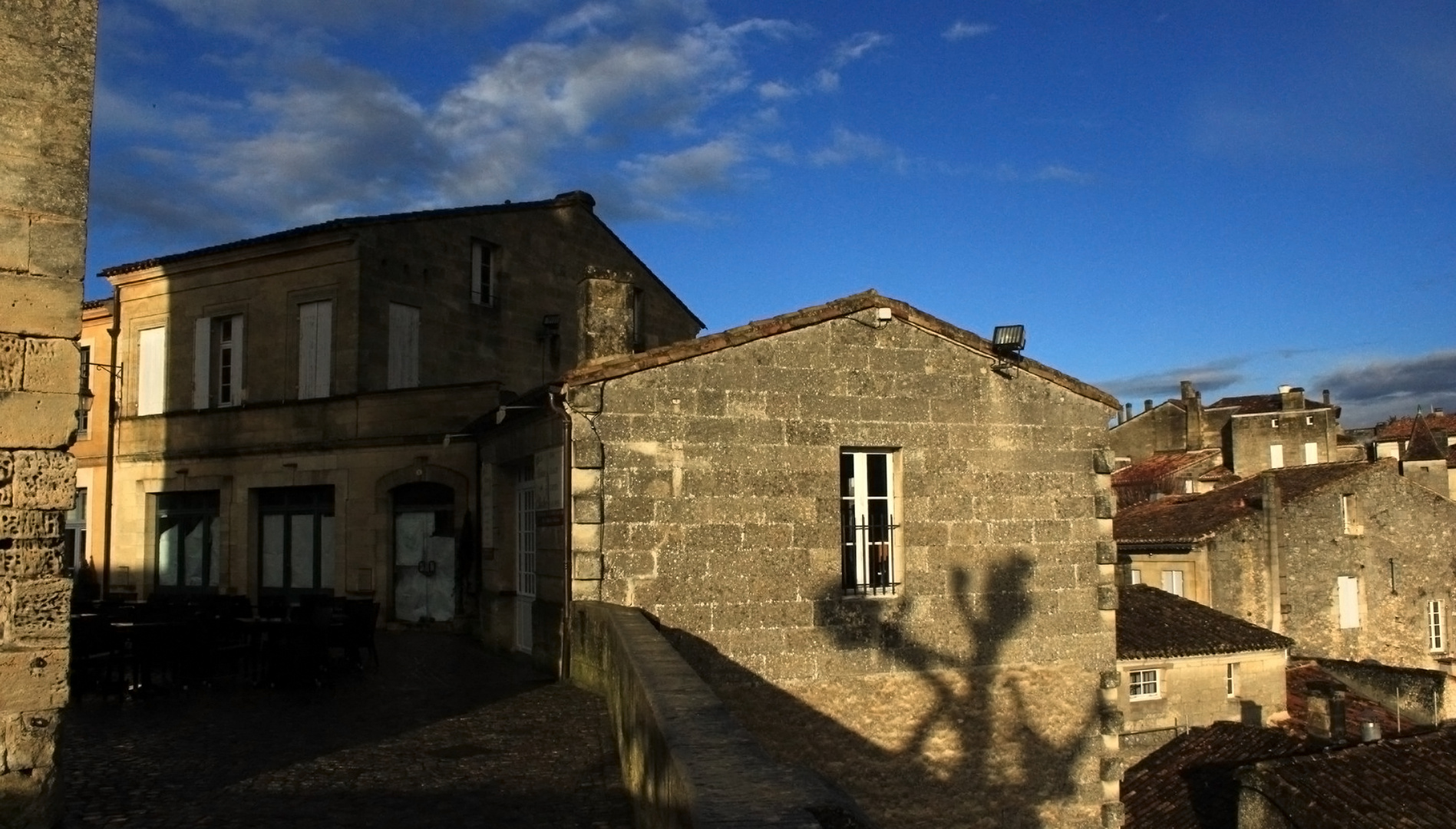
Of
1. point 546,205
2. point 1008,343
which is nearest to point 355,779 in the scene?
point 1008,343

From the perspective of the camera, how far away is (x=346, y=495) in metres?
17.4

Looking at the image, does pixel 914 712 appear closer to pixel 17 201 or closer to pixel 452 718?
pixel 452 718

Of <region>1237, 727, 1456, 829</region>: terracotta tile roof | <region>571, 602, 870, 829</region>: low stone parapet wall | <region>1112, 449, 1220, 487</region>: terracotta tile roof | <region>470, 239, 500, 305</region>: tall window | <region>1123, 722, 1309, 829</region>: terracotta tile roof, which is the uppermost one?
<region>470, 239, 500, 305</region>: tall window

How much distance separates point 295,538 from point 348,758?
12.3 meters

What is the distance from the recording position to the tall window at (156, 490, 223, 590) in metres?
19.4

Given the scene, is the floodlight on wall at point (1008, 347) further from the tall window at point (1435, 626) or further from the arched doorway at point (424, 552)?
the tall window at point (1435, 626)

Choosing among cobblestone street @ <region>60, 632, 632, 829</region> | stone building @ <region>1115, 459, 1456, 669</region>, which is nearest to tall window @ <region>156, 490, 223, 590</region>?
cobblestone street @ <region>60, 632, 632, 829</region>

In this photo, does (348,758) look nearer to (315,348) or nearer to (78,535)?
(315,348)

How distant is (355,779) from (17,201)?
11.5 ft

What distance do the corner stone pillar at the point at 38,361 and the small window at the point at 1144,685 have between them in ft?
65.3

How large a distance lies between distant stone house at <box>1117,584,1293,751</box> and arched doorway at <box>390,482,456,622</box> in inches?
494

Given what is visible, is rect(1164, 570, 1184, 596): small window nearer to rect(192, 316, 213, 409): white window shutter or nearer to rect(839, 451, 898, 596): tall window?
rect(839, 451, 898, 596): tall window

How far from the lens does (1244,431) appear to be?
132 ft

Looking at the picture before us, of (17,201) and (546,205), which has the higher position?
(546,205)
